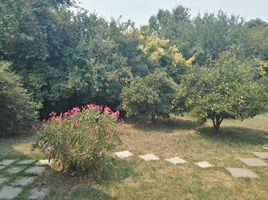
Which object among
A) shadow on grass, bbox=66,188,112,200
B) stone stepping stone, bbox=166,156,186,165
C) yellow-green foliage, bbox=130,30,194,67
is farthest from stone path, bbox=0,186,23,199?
yellow-green foliage, bbox=130,30,194,67

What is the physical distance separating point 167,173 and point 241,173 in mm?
1326

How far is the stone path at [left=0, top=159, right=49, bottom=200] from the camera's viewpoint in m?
4.95

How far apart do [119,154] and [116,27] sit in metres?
7.93

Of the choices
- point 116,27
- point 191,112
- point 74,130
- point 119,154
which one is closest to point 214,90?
point 191,112

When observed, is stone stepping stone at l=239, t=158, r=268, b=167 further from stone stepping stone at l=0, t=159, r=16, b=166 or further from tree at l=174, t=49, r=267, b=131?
stone stepping stone at l=0, t=159, r=16, b=166

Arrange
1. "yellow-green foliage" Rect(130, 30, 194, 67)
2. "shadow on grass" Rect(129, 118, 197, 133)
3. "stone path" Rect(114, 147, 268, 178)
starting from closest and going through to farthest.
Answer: "stone path" Rect(114, 147, 268, 178)
"shadow on grass" Rect(129, 118, 197, 133)
"yellow-green foliage" Rect(130, 30, 194, 67)

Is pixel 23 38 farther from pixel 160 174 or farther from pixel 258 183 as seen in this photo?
pixel 258 183

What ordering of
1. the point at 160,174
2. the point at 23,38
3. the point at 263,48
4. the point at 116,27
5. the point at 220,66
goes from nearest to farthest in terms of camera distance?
the point at 160,174, the point at 220,66, the point at 23,38, the point at 116,27, the point at 263,48

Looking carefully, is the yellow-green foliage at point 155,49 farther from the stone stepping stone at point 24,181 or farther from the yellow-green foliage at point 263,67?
the stone stepping stone at point 24,181

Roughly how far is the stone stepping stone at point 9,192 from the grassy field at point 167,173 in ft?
0.67

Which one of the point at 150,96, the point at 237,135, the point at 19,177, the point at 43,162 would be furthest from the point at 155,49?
the point at 19,177

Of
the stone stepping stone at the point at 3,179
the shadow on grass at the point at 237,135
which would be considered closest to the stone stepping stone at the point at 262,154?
the shadow on grass at the point at 237,135

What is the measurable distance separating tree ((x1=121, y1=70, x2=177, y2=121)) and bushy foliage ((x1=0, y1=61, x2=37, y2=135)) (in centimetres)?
292

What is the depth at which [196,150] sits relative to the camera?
7.80 metres
